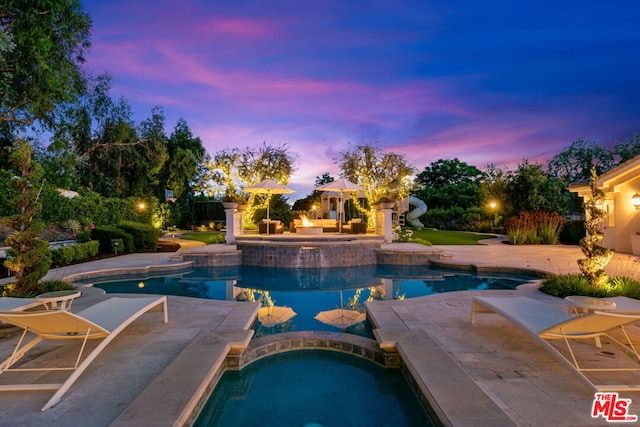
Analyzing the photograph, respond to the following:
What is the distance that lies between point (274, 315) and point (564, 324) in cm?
433

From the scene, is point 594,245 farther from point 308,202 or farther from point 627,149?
point 627,149

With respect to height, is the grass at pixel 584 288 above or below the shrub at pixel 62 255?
below

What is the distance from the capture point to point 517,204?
62.4 ft

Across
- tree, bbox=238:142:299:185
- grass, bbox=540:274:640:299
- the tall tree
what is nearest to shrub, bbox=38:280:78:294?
grass, bbox=540:274:640:299

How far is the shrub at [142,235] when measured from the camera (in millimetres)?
13145

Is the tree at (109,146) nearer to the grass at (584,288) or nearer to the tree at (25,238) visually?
the tree at (25,238)

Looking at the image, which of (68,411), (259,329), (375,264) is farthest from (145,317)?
(375,264)

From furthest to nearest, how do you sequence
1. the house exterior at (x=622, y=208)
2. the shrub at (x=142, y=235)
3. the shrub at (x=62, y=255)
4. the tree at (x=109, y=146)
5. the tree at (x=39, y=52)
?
the tree at (x=109, y=146) → the shrub at (x=142, y=235) → the house exterior at (x=622, y=208) → the tree at (x=39, y=52) → the shrub at (x=62, y=255)

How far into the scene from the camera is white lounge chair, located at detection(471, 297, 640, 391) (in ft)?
9.71

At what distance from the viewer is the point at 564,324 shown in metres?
3.15

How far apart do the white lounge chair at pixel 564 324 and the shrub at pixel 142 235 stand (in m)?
12.3

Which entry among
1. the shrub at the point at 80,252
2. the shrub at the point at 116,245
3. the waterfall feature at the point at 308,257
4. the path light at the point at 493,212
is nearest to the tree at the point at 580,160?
the path light at the point at 493,212

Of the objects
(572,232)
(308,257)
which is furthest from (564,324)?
(572,232)

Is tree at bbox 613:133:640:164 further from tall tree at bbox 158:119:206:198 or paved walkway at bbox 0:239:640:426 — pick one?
tall tree at bbox 158:119:206:198
